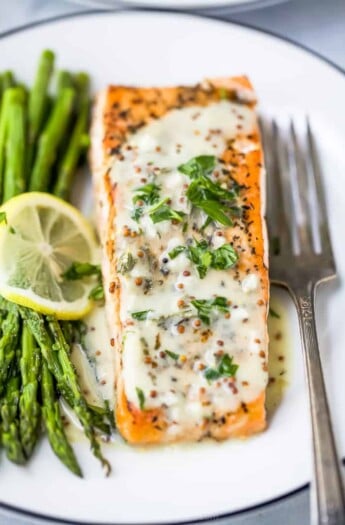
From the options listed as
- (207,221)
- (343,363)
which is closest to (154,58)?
(207,221)

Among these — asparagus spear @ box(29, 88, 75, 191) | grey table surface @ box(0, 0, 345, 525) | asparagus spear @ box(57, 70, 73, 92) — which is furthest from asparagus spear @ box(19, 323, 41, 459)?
grey table surface @ box(0, 0, 345, 525)

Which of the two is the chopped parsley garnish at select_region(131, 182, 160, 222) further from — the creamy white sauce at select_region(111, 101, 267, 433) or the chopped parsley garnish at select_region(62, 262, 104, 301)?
the chopped parsley garnish at select_region(62, 262, 104, 301)

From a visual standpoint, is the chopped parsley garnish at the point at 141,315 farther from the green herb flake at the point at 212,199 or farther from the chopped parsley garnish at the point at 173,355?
the green herb flake at the point at 212,199

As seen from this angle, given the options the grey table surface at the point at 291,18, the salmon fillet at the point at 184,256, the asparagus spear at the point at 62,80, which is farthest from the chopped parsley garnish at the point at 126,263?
the grey table surface at the point at 291,18

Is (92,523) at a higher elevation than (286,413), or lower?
lower

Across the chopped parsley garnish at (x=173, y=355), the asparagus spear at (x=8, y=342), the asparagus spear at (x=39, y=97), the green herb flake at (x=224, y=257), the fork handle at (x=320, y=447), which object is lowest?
the fork handle at (x=320, y=447)

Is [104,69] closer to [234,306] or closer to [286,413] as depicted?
[234,306]

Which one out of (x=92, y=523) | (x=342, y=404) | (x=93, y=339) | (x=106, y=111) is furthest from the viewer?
(x=106, y=111)
